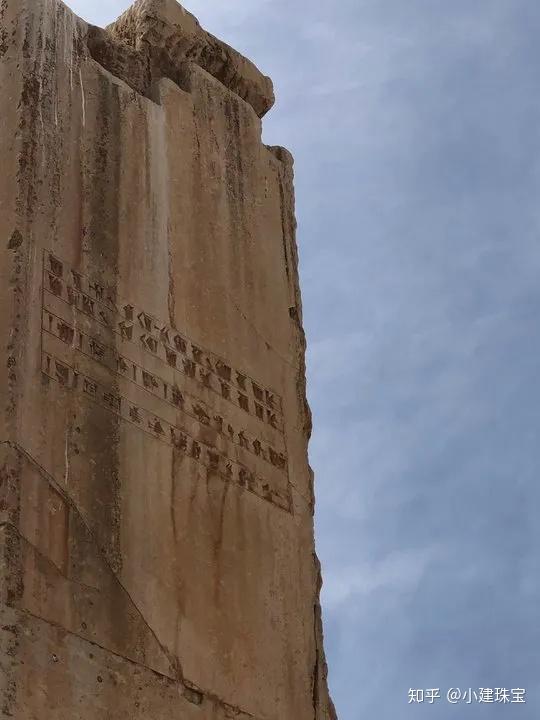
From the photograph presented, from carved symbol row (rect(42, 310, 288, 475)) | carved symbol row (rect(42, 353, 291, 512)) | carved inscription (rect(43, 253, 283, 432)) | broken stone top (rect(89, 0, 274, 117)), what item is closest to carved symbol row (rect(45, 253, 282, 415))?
carved inscription (rect(43, 253, 283, 432))

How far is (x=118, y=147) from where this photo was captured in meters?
5.51

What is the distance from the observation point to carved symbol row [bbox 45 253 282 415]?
4.97m

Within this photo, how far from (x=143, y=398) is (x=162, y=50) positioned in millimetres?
1903

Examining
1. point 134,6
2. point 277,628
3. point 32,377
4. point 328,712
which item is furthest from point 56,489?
point 134,6

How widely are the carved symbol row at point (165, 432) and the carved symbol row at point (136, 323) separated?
27 cm

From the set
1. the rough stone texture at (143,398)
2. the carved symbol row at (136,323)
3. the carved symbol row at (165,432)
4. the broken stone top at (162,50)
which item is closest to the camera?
the rough stone texture at (143,398)

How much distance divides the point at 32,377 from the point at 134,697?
107 cm

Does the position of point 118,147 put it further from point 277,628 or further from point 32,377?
point 277,628

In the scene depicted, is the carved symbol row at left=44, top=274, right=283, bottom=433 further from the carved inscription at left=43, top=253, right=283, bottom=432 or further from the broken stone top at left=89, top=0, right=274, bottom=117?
the broken stone top at left=89, top=0, right=274, bottom=117

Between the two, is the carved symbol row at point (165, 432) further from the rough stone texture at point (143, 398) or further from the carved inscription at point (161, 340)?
the carved inscription at point (161, 340)

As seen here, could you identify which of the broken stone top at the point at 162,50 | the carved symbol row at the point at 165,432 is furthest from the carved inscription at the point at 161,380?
the broken stone top at the point at 162,50

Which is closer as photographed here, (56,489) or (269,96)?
(56,489)

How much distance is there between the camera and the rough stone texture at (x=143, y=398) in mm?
4496

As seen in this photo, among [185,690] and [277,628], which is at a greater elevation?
[277,628]
